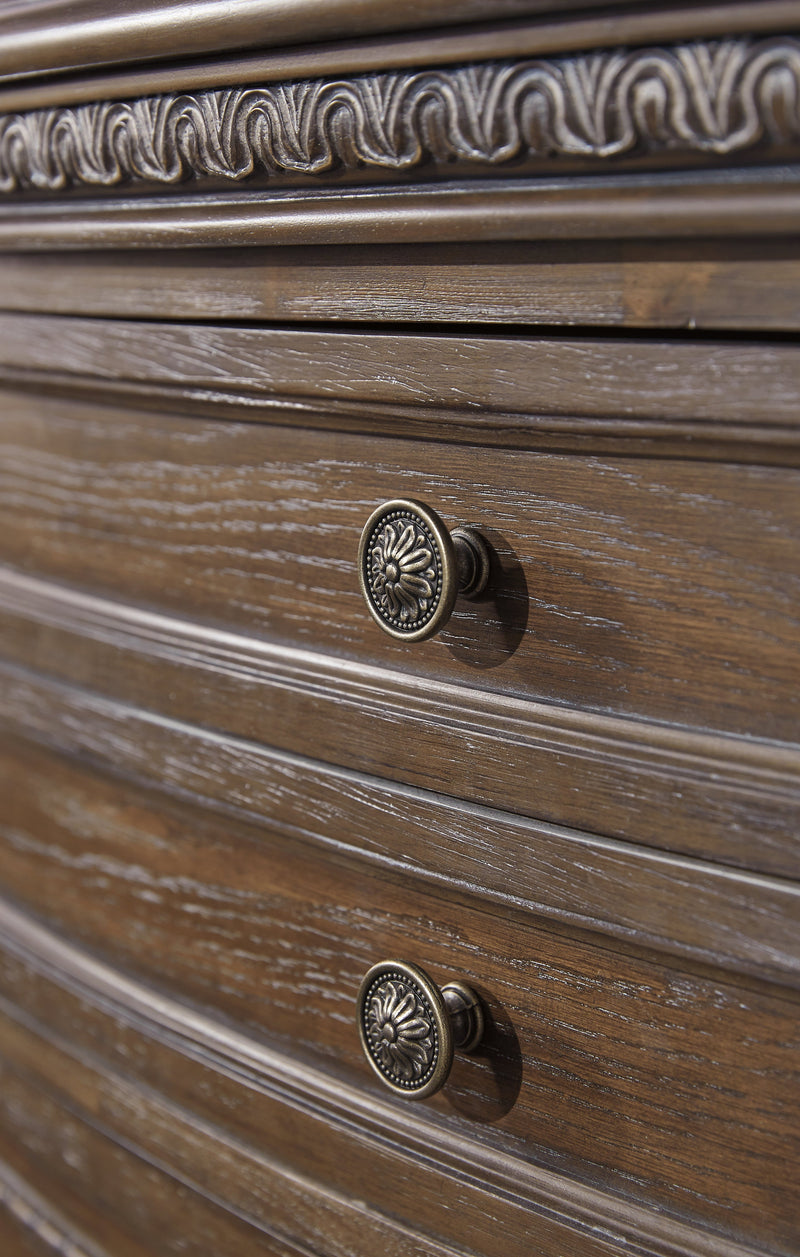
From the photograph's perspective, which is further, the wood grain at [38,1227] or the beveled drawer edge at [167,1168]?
the wood grain at [38,1227]

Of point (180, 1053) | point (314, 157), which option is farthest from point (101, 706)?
point (314, 157)

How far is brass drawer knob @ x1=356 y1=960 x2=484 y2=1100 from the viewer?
364 millimetres

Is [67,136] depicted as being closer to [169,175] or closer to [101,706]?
[169,175]

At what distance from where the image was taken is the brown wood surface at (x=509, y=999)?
32cm

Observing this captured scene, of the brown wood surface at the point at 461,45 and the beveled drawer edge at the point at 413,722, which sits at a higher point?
the brown wood surface at the point at 461,45

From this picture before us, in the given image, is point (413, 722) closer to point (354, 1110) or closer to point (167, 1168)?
point (354, 1110)

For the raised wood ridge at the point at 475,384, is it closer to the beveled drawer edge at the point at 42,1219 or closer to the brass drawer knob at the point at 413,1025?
the brass drawer knob at the point at 413,1025

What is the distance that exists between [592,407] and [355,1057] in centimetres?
28

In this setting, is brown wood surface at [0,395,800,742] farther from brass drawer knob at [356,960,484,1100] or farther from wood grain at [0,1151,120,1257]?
wood grain at [0,1151,120,1257]

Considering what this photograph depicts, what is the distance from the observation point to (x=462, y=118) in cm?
30

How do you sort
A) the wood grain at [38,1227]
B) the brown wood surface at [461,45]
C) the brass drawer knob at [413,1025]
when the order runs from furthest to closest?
the wood grain at [38,1227]
the brass drawer knob at [413,1025]
the brown wood surface at [461,45]

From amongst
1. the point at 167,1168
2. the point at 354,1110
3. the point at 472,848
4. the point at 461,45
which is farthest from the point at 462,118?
the point at 167,1168

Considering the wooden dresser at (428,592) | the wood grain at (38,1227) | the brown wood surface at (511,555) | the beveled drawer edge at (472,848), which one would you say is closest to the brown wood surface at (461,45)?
the wooden dresser at (428,592)

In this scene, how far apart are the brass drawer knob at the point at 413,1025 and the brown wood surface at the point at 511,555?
0.11m
